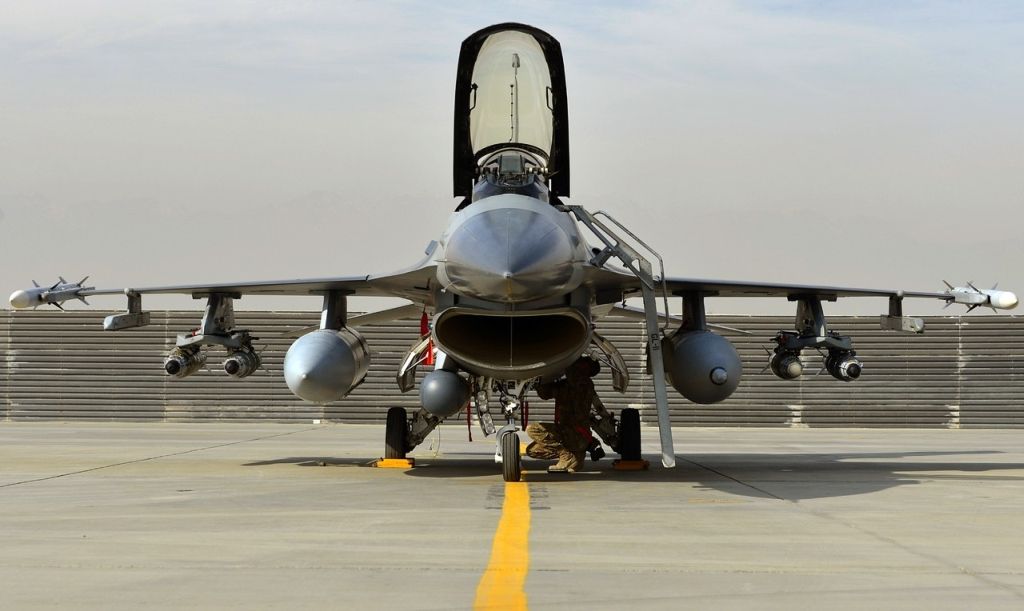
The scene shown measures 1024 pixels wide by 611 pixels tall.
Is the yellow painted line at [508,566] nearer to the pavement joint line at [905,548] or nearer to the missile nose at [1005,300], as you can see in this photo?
the pavement joint line at [905,548]

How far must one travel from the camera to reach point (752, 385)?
2792cm

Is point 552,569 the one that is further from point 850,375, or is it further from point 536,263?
point 850,375

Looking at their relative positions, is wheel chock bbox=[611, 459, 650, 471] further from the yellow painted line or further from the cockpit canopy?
the yellow painted line

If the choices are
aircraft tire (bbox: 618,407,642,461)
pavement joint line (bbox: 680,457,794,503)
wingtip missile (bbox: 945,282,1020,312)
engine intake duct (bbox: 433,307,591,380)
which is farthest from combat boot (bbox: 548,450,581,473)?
wingtip missile (bbox: 945,282,1020,312)

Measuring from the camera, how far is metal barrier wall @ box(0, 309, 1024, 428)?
91.3 feet

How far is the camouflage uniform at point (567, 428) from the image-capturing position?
13.7 meters

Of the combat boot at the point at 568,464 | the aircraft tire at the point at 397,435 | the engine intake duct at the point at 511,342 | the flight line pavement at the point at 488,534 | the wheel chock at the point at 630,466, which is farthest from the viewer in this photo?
the aircraft tire at the point at 397,435

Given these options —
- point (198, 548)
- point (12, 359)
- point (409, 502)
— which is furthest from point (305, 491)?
point (12, 359)

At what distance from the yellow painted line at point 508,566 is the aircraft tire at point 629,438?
17.1 ft

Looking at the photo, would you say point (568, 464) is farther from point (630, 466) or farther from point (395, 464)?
point (395, 464)

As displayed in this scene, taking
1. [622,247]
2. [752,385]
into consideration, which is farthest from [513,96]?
[752,385]

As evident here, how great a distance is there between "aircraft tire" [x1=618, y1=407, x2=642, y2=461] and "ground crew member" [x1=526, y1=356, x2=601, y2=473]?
94cm

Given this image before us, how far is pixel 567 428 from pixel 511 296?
14.0 ft

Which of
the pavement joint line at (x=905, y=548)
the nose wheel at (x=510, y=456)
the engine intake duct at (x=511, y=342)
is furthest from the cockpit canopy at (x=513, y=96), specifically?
the pavement joint line at (x=905, y=548)
